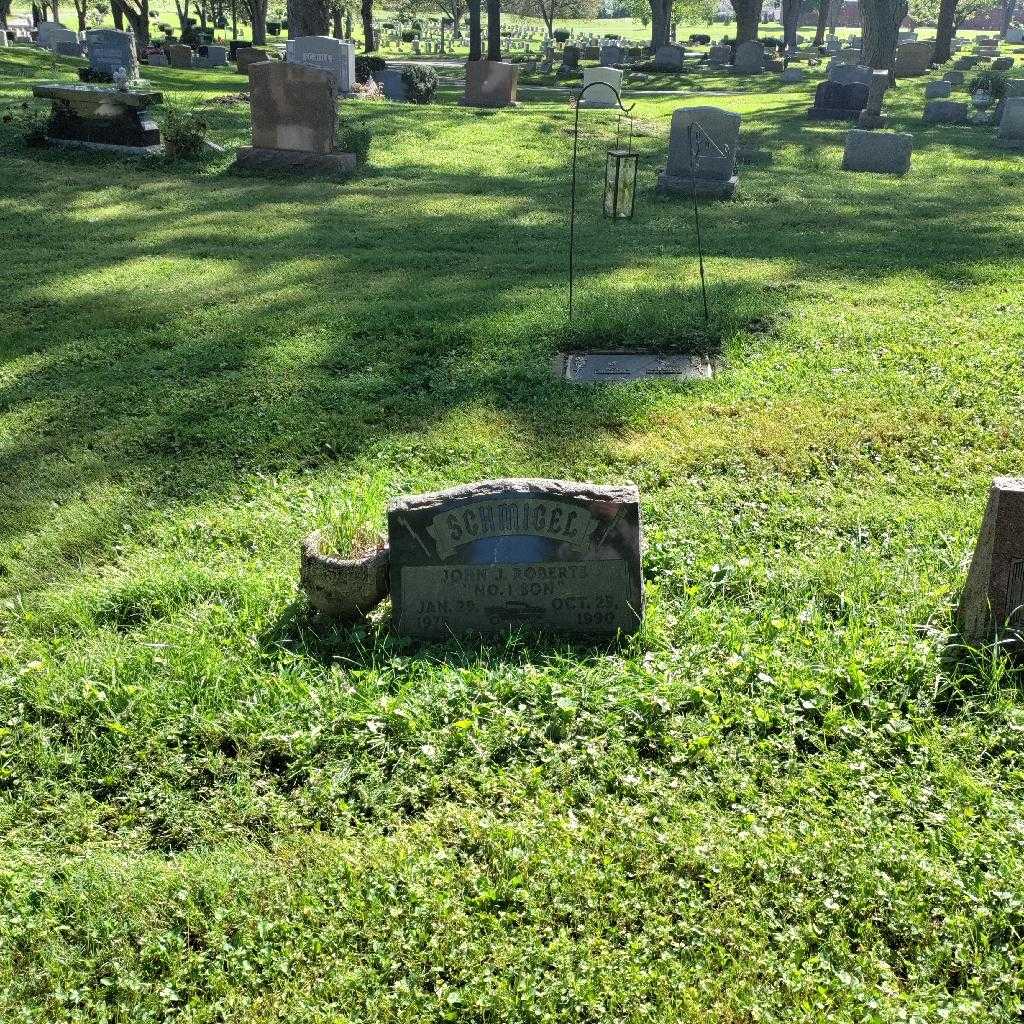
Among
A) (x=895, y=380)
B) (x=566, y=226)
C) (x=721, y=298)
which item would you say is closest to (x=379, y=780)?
(x=895, y=380)

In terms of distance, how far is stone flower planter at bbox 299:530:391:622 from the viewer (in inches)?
177

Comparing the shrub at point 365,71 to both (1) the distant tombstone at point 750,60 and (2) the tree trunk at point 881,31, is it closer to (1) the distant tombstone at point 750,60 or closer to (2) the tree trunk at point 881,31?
(2) the tree trunk at point 881,31

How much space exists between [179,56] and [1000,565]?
34.1 meters

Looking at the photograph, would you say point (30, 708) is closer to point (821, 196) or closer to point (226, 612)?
point (226, 612)

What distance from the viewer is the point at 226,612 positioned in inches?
186

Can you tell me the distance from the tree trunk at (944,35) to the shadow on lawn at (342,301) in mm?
24186

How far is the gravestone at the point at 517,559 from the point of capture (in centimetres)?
441

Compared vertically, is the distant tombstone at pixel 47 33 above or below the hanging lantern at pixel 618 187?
above

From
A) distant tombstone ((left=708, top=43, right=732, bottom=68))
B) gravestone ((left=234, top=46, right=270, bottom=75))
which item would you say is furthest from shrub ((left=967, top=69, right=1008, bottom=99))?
gravestone ((left=234, top=46, right=270, bottom=75))

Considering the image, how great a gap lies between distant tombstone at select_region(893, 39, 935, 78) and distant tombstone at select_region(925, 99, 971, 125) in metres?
10.9

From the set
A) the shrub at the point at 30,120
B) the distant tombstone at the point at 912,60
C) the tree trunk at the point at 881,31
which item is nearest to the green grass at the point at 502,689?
the shrub at the point at 30,120

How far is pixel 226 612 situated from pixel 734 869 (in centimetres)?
256

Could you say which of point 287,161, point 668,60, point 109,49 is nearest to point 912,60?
point 668,60

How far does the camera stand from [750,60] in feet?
117
